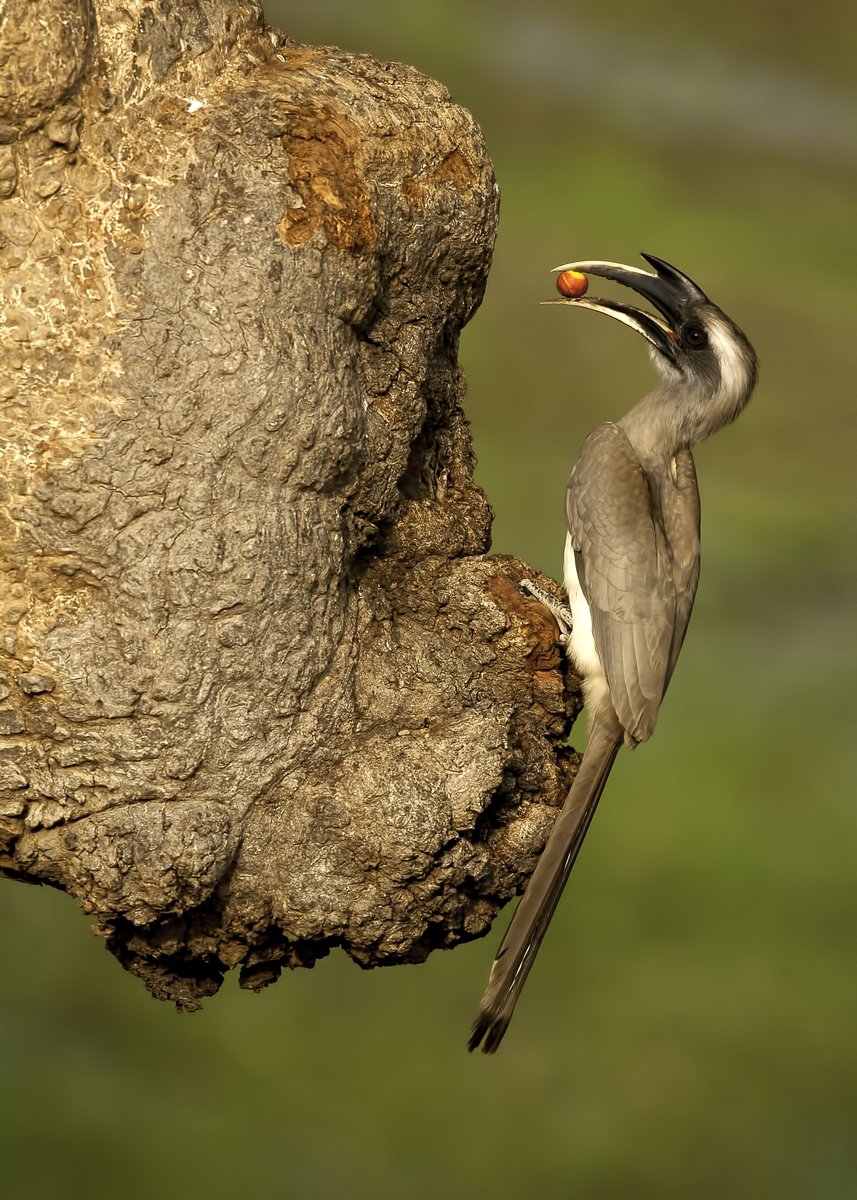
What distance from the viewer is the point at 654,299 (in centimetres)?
562

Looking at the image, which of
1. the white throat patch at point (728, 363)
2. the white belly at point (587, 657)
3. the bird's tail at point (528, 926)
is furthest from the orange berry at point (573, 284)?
the bird's tail at point (528, 926)

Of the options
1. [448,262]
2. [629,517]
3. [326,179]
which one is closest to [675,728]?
[629,517]

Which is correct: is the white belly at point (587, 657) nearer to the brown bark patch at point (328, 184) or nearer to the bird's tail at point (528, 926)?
the bird's tail at point (528, 926)

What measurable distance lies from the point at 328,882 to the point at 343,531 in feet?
3.24

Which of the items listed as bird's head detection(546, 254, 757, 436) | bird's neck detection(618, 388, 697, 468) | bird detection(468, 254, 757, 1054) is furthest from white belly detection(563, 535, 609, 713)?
bird's head detection(546, 254, 757, 436)

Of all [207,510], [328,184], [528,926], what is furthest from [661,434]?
[207,510]

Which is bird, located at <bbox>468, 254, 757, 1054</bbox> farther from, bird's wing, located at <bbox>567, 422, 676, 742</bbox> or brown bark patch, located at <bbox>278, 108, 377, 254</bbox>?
brown bark patch, located at <bbox>278, 108, 377, 254</bbox>

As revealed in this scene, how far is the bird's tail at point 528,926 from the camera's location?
4668 millimetres

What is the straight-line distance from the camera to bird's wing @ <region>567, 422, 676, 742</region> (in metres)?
5.07

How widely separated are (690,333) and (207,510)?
2.14 m

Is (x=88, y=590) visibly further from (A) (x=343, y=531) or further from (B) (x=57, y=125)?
(B) (x=57, y=125)

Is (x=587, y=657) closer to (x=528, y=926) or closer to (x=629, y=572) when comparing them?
(x=629, y=572)

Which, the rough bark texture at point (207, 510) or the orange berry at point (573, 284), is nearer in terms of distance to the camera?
the rough bark texture at point (207, 510)

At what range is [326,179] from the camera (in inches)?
173
